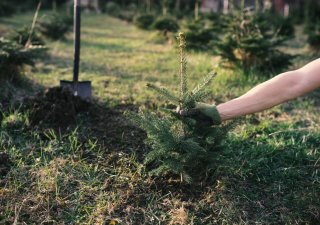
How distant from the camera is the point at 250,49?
5926 mm

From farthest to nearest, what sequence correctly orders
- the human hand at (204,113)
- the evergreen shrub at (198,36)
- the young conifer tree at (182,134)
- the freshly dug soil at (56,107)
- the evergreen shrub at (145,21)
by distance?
the evergreen shrub at (145,21), the evergreen shrub at (198,36), the freshly dug soil at (56,107), the young conifer tree at (182,134), the human hand at (204,113)

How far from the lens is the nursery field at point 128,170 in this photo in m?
2.67

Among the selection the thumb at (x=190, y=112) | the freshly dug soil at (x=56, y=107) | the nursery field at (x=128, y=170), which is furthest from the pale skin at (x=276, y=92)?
the freshly dug soil at (x=56, y=107)

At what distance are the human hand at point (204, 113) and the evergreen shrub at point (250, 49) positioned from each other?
348cm

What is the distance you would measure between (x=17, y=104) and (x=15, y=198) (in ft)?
6.13

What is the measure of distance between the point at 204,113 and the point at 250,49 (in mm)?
3628

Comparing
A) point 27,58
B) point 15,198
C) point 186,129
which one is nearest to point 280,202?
point 186,129

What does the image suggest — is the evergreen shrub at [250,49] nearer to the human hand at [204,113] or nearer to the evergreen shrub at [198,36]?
Result: the evergreen shrub at [198,36]

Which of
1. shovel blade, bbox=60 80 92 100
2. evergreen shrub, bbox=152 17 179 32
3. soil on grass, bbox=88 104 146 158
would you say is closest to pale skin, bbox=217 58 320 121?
soil on grass, bbox=88 104 146 158

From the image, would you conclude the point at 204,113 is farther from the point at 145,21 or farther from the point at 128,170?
the point at 145,21

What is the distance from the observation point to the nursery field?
Result: 105 inches

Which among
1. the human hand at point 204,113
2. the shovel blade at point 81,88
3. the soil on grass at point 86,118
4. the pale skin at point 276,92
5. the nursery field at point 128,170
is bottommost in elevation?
the nursery field at point 128,170

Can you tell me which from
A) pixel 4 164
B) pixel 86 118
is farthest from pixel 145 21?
pixel 4 164

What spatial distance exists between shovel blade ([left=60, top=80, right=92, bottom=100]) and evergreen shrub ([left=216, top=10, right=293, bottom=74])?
2344mm
